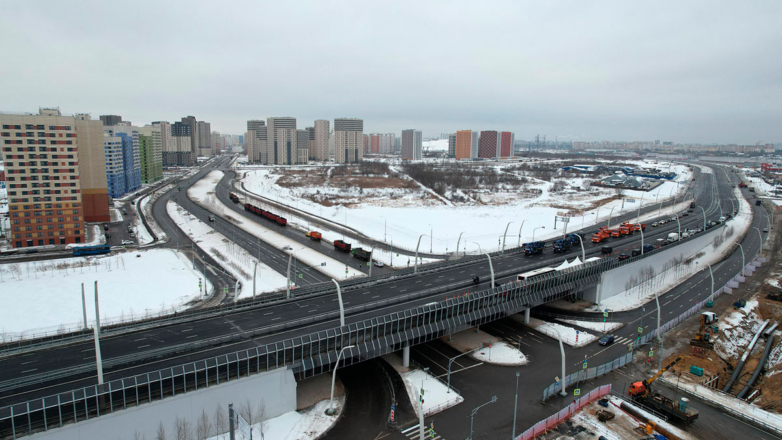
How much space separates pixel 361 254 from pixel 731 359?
47263 millimetres

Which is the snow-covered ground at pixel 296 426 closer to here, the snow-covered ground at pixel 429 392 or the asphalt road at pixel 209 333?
the asphalt road at pixel 209 333

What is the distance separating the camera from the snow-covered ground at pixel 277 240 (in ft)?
206

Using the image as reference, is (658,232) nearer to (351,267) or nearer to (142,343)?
(351,267)

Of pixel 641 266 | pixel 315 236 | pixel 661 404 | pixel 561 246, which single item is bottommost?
pixel 661 404

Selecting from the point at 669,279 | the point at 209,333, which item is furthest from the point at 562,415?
the point at 669,279

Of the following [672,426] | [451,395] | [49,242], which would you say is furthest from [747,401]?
[49,242]

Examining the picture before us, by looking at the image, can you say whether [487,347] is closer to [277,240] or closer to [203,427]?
[203,427]

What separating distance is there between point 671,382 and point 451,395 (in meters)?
19.5

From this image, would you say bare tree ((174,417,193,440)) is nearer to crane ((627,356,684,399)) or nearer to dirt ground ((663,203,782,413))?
crane ((627,356,684,399))

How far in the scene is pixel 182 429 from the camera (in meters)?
27.3

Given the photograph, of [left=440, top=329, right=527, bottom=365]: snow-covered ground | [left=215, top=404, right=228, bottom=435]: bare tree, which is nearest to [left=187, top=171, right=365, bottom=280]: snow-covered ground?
[left=440, top=329, right=527, bottom=365]: snow-covered ground

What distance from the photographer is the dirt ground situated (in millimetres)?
37938

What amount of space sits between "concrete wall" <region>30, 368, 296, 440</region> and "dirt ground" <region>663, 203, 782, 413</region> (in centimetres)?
3489

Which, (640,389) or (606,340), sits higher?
(640,389)
